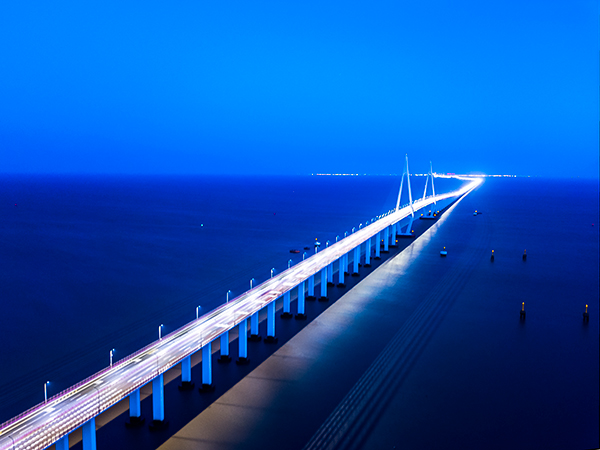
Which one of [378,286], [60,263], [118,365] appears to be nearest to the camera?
[118,365]

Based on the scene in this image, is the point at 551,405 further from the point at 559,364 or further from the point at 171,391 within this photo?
the point at 171,391

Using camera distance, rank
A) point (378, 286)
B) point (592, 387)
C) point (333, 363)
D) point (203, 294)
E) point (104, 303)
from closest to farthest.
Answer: point (592, 387)
point (333, 363)
point (104, 303)
point (203, 294)
point (378, 286)

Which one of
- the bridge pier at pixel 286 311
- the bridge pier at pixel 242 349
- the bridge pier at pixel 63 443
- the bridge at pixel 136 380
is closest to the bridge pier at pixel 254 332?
the bridge at pixel 136 380

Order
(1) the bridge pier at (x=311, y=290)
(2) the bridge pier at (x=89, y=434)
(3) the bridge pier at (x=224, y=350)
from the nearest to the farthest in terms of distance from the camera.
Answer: (2) the bridge pier at (x=89, y=434) < (3) the bridge pier at (x=224, y=350) < (1) the bridge pier at (x=311, y=290)

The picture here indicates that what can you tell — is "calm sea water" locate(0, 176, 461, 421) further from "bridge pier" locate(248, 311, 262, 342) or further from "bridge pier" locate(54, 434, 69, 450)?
"bridge pier" locate(54, 434, 69, 450)

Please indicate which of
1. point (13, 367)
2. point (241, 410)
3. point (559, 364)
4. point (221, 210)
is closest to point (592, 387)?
point (559, 364)

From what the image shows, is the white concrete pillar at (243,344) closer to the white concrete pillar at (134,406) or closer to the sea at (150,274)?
the white concrete pillar at (134,406)

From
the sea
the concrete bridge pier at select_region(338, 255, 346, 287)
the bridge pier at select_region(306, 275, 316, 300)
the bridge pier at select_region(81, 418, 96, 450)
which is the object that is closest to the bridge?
the bridge pier at select_region(81, 418, 96, 450)
